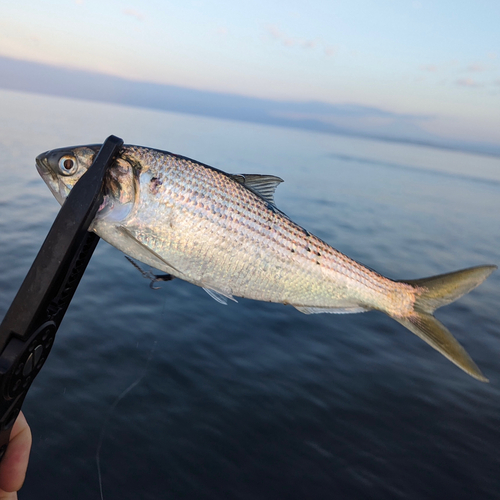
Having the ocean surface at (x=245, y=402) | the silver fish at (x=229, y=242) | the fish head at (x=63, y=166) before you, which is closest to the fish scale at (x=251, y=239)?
the silver fish at (x=229, y=242)

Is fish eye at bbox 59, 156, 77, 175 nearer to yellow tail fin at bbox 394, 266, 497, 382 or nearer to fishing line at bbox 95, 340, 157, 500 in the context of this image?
yellow tail fin at bbox 394, 266, 497, 382

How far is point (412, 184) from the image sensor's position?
51969 mm

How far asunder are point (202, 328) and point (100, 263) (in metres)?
5.92

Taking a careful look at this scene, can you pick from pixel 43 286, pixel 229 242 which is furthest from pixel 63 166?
pixel 229 242

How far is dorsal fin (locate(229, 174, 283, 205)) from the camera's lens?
298 cm

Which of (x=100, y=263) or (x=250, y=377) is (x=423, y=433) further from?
(x=100, y=263)

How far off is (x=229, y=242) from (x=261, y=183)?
64cm

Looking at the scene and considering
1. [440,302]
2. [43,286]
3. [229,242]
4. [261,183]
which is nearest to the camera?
[43,286]

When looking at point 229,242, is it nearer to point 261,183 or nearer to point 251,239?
point 251,239

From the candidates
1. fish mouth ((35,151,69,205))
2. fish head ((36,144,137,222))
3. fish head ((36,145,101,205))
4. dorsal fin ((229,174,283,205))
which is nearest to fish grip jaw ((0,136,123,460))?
fish head ((36,144,137,222))

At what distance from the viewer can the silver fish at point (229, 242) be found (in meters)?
2.52

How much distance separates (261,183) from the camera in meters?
3.09

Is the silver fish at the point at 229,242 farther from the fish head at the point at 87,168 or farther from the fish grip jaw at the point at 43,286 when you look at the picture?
the fish grip jaw at the point at 43,286

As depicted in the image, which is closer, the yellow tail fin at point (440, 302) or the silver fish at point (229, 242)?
the silver fish at point (229, 242)
